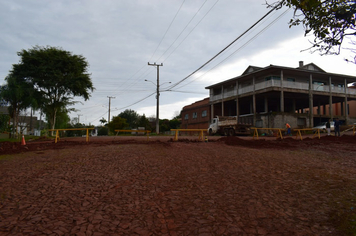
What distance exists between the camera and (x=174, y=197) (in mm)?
5680

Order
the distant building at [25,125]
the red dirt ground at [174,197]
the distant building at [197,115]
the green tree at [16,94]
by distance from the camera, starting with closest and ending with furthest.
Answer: the red dirt ground at [174,197] → the green tree at [16,94] → the distant building at [25,125] → the distant building at [197,115]

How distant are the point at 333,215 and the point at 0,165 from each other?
9243 mm

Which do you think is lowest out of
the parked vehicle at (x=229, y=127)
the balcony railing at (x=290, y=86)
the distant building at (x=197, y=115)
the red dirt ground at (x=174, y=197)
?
the red dirt ground at (x=174, y=197)

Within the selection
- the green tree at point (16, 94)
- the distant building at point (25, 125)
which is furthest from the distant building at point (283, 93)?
the distant building at point (25, 125)

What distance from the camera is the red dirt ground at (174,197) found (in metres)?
4.38

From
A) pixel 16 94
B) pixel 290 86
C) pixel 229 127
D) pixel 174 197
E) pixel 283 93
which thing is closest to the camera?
pixel 174 197

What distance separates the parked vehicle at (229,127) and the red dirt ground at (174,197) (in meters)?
17.4

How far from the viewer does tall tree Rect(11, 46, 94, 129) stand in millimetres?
28391

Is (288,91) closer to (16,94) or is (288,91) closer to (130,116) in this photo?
(16,94)

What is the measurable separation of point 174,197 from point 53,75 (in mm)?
27034

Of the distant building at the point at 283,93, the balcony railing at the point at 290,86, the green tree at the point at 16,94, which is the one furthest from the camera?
the distant building at the point at 283,93

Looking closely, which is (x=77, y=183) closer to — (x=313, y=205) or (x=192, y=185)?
(x=192, y=185)

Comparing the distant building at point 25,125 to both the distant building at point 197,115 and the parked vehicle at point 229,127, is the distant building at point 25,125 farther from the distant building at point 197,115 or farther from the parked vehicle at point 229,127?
the distant building at point 197,115

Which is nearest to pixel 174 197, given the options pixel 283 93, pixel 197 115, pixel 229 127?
pixel 229 127
